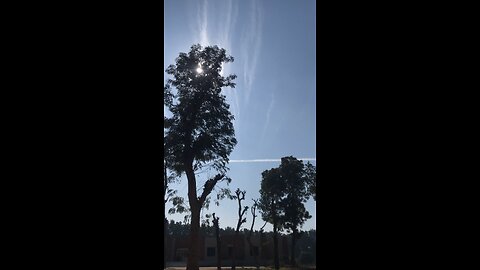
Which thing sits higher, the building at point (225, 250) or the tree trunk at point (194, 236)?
the tree trunk at point (194, 236)

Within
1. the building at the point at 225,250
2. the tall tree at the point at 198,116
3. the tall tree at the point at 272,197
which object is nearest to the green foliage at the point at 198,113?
the tall tree at the point at 198,116

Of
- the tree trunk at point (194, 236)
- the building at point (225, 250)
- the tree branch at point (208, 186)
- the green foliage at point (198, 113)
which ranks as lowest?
the building at point (225, 250)

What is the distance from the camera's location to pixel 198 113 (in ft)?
52.6

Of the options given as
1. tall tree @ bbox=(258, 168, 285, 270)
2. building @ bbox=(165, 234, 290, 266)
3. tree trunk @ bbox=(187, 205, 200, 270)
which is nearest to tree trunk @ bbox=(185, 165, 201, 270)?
tree trunk @ bbox=(187, 205, 200, 270)

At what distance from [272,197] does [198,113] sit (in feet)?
40.2

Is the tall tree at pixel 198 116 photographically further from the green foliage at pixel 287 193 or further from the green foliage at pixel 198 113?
→ the green foliage at pixel 287 193

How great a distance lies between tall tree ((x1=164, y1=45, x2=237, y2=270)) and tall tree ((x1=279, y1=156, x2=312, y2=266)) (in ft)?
35.0

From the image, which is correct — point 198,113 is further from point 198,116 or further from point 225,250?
point 225,250

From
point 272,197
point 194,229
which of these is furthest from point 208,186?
point 272,197

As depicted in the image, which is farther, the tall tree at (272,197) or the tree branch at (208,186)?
the tall tree at (272,197)

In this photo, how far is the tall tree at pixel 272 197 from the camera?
2644 centimetres

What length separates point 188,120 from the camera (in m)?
15.9
